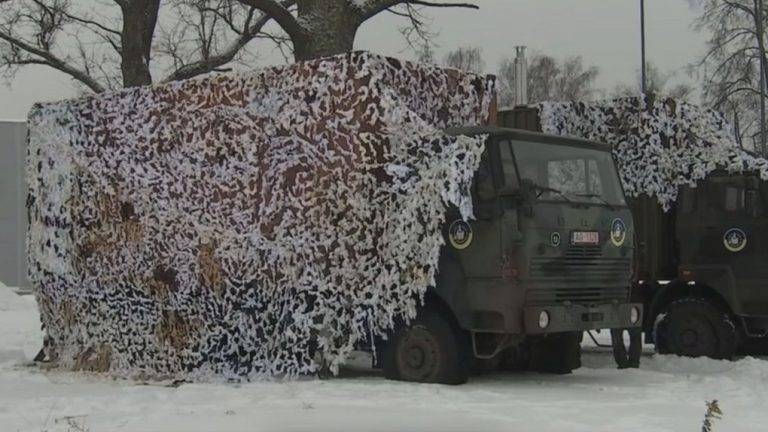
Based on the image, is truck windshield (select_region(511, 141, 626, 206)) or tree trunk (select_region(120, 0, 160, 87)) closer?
truck windshield (select_region(511, 141, 626, 206))

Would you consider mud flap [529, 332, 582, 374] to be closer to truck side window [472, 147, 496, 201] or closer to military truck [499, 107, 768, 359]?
military truck [499, 107, 768, 359]

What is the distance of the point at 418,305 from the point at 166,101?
367 centimetres

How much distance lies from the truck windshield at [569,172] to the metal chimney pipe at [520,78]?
730 cm

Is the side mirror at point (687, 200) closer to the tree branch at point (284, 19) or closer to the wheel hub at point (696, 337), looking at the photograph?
the wheel hub at point (696, 337)

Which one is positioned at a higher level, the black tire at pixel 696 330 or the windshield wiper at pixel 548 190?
the windshield wiper at pixel 548 190

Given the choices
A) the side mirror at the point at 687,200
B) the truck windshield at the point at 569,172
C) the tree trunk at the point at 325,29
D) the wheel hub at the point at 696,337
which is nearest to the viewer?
the truck windshield at the point at 569,172

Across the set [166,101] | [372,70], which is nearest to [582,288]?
[372,70]

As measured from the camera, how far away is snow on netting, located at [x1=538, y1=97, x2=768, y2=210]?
12000 mm

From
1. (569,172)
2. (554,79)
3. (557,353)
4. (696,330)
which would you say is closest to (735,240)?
(696,330)

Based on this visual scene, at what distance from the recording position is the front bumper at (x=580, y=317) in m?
8.95

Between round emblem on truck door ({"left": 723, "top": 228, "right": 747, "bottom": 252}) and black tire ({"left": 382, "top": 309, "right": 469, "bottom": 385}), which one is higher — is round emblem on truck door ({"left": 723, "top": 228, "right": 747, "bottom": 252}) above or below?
above

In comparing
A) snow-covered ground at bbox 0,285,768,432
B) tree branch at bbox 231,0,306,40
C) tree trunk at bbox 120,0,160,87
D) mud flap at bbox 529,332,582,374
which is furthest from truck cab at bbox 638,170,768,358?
tree trunk at bbox 120,0,160,87

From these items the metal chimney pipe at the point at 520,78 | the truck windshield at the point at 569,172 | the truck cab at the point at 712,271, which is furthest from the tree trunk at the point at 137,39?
the truck windshield at the point at 569,172

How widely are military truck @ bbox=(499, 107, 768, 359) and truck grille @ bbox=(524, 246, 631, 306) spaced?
1623 mm
